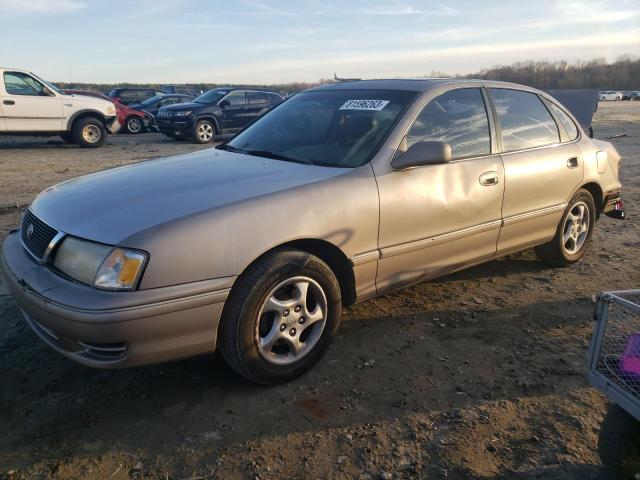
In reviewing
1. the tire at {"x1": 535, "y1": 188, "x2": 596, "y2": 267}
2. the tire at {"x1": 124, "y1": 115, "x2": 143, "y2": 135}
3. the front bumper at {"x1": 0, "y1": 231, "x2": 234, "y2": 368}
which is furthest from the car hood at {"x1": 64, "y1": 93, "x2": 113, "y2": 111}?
the tire at {"x1": 535, "y1": 188, "x2": 596, "y2": 267}

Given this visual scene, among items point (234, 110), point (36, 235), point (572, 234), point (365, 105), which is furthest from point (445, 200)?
point (234, 110)

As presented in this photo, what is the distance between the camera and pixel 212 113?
14867 millimetres

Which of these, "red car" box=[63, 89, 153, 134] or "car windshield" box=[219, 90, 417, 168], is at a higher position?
"car windshield" box=[219, 90, 417, 168]

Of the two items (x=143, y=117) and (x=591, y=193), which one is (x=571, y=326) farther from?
(x=143, y=117)

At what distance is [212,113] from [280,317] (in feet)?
42.8

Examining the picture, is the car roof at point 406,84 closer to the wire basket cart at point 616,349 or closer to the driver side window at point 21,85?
the wire basket cart at point 616,349

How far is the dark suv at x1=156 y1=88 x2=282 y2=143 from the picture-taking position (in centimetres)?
1442

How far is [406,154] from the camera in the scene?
3.15m

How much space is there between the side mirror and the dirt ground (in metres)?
1.11

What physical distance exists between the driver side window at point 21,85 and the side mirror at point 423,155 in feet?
37.7

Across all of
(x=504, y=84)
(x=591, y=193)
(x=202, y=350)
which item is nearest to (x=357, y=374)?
(x=202, y=350)

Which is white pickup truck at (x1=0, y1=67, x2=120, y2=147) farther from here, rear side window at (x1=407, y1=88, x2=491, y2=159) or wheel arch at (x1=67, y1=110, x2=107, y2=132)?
rear side window at (x1=407, y1=88, x2=491, y2=159)

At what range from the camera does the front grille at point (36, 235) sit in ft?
8.78

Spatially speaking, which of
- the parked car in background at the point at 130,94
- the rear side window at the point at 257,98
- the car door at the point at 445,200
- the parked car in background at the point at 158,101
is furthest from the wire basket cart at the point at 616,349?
the parked car in background at the point at 130,94
